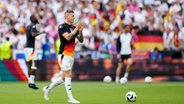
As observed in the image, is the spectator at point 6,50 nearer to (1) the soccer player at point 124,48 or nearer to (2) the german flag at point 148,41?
(1) the soccer player at point 124,48

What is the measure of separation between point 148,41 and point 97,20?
3.32 metres

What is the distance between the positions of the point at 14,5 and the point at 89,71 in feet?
22.9

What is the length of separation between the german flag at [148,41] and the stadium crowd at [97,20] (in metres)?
0.29

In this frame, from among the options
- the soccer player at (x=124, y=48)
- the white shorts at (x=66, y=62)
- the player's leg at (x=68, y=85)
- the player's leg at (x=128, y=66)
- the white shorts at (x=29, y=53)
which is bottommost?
the player's leg at (x=128, y=66)

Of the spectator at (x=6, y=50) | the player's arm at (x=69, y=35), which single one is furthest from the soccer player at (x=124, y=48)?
the player's arm at (x=69, y=35)

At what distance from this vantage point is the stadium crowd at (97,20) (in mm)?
31703

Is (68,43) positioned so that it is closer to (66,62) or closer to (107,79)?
(66,62)

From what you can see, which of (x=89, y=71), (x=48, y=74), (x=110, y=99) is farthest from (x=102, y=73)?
(x=110, y=99)

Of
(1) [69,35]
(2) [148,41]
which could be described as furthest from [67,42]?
(2) [148,41]

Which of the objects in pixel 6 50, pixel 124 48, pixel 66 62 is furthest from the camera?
pixel 6 50

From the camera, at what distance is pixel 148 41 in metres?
32.0

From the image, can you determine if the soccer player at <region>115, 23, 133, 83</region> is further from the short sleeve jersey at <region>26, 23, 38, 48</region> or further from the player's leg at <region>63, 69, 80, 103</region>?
the player's leg at <region>63, 69, 80, 103</region>

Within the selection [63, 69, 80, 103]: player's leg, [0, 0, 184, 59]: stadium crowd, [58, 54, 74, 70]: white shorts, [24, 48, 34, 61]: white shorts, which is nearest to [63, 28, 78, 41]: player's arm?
[58, 54, 74, 70]: white shorts

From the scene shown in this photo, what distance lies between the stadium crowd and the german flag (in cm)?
29
